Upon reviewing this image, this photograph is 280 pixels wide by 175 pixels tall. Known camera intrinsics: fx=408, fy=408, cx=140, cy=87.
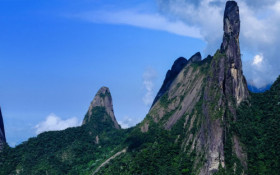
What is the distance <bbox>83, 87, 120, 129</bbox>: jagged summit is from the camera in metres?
119

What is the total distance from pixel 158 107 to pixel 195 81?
1217cm

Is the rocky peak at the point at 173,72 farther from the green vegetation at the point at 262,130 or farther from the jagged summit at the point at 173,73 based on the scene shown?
the green vegetation at the point at 262,130

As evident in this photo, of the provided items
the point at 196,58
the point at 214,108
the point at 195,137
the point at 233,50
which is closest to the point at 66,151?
the point at 196,58

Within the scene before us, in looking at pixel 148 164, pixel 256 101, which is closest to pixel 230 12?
pixel 256 101

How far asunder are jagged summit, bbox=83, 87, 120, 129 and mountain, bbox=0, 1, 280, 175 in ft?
50.7

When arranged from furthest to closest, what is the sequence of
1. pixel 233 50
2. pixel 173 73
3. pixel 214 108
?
1. pixel 173 73
2. pixel 233 50
3. pixel 214 108

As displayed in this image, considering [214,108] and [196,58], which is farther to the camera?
[196,58]

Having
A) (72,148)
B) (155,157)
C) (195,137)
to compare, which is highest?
(72,148)

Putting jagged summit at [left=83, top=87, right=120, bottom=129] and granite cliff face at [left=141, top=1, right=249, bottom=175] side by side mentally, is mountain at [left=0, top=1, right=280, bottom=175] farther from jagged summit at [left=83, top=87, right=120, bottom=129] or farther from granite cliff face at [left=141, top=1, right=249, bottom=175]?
jagged summit at [left=83, top=87, right=120, bottom=129]

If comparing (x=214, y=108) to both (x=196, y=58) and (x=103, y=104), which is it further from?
(x=103, y=104)

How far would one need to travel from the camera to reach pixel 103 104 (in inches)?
4692

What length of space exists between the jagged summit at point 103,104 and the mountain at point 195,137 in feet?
50.7

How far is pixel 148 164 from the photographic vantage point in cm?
6694

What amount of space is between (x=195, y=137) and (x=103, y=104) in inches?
2292
